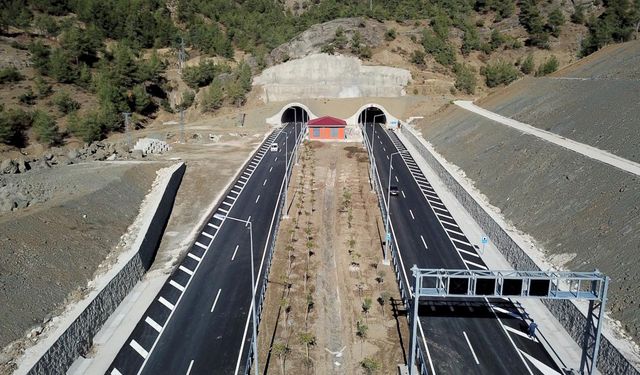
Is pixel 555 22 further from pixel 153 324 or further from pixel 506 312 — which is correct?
pixel 153 324

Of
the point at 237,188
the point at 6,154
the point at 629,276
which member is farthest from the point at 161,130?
the point at 629,276

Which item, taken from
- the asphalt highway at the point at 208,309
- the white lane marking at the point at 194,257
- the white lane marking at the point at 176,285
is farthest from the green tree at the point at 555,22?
the white lane marking at the point at 176,285

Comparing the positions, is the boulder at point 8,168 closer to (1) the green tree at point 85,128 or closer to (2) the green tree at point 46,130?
(2) the green tree at point 46,130

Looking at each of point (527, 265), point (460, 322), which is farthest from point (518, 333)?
point (527, 265)

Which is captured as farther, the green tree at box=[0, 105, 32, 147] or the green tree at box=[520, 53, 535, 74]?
the green tree at box=[520, 53, 535, 74]

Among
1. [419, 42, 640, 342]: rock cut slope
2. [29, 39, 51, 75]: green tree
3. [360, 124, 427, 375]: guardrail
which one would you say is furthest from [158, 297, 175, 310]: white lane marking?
[29, 39, 51, 75]: green tree

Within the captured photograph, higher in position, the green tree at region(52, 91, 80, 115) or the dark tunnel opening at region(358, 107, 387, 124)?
the green tree at region(52, 91, 80, 115)

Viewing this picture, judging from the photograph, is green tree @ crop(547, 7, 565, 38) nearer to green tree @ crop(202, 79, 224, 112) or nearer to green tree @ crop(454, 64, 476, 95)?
green tree @ crop(454, 64, 476, 95)
